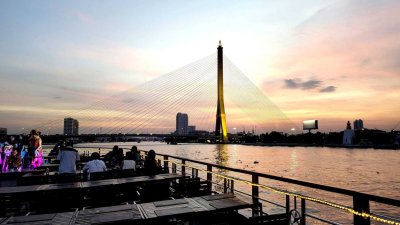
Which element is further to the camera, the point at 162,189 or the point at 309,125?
the point at 309,125

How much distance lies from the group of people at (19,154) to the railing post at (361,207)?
10714 mm

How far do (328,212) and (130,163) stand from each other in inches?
526

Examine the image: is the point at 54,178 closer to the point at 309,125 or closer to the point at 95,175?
the point at 95,175

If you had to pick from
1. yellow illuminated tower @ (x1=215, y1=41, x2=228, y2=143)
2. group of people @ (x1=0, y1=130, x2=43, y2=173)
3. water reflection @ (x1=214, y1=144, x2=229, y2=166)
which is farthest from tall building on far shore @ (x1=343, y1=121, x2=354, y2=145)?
group of people @ (x1=0, y1=130, x2=43, y2=173)

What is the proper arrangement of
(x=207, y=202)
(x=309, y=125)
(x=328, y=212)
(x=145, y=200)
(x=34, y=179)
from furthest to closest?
(x=309, y=125) → (x=328, y=212) → (x=34, y=179) → (x=145, y=200) → (x=207, y=202)

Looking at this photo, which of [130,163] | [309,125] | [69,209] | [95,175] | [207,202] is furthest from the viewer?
[309,125]

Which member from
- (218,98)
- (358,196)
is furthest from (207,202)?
(218,98)

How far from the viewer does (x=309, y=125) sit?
19825 cm

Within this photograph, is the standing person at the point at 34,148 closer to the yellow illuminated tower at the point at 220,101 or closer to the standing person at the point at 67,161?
the standing person at the point at 67,161

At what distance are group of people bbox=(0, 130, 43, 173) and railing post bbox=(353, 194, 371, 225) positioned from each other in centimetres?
1071

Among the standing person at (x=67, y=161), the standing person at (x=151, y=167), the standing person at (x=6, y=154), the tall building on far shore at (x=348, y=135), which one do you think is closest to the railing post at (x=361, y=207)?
the standing person at (x=151, y=167)

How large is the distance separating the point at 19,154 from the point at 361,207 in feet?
39.4

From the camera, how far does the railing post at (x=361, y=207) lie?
3.60 meters

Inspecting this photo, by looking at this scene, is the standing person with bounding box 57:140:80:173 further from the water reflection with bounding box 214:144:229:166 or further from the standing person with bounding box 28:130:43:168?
the water reflection with bounding box 214:144:229:166
